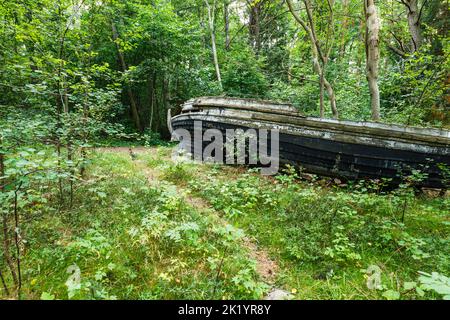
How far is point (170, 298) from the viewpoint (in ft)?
6.87

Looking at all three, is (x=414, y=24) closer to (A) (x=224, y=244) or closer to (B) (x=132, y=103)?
(A) (x=224, y=244)

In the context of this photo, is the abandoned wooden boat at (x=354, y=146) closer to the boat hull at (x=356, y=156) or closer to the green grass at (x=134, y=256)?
the boat hull at (x=356, y=156)

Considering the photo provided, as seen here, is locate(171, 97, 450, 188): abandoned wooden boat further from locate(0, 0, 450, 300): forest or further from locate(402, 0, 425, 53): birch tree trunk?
locate(402, 0, 425, 53): birch tree trunk

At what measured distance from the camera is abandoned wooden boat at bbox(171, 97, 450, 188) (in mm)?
4191

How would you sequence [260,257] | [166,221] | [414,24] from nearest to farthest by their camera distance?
1. [260,257]
2. [166,221]
3. [414,24]

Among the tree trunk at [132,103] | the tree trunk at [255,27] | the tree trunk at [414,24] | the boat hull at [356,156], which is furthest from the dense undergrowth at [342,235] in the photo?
→ the tree trunk at [255,27]

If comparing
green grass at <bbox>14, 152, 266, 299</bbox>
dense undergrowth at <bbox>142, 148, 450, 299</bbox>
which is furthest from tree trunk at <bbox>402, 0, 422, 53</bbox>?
green grass at <bbox>14, 152, 266, 299</bbox>

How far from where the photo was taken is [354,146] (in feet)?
14.5

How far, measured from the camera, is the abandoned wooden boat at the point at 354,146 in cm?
419

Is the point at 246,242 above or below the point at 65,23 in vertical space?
below

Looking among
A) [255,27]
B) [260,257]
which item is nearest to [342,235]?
[260,257]
